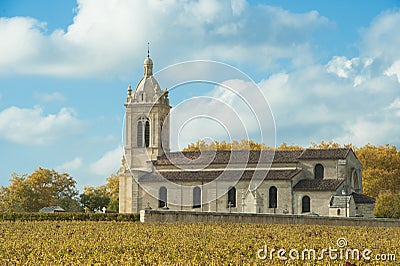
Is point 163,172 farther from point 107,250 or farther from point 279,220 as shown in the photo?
point 107,250

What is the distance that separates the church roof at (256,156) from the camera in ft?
236

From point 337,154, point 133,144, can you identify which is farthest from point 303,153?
point 133,144

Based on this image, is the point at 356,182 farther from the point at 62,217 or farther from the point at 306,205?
the point at 62,217

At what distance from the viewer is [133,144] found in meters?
80.0

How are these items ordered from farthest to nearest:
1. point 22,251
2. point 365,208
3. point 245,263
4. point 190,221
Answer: point 365,208, point 190,221, point 22,251, point 245,263

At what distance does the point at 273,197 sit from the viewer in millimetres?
69438

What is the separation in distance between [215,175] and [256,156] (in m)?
5.32

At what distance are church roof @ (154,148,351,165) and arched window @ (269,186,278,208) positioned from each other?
406cm

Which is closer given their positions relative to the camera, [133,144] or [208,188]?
[208,188]

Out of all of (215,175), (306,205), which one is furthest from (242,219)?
(215,175)

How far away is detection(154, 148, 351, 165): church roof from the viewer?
71812 millimetres

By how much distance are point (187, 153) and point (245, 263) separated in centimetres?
6098

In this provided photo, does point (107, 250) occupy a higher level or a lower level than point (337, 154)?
lower

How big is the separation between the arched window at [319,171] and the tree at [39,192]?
35.2 meters
